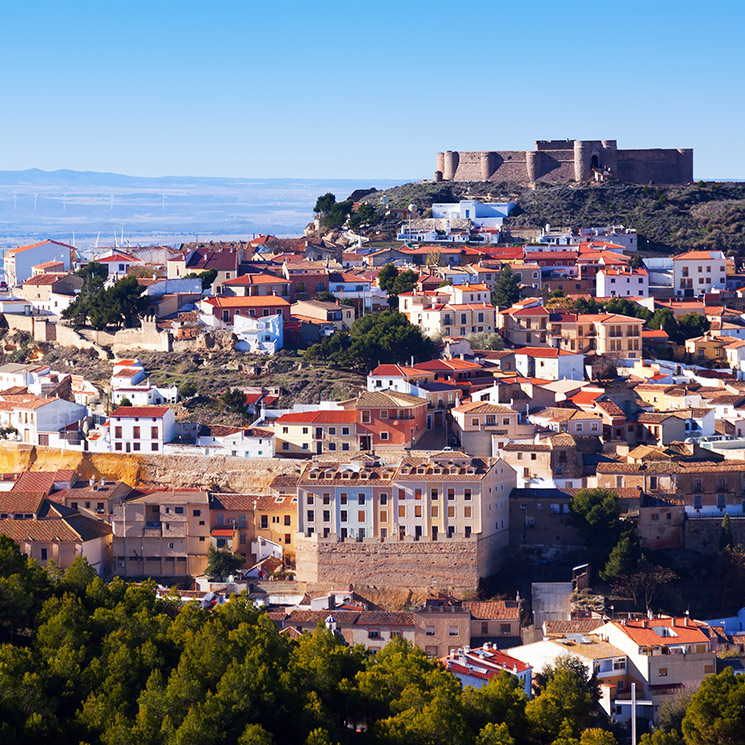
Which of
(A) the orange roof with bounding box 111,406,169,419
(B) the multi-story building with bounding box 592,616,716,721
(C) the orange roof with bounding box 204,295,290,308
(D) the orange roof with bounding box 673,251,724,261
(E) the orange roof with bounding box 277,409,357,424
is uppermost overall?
(D) the orange roof with bounding box 673,251,724,261

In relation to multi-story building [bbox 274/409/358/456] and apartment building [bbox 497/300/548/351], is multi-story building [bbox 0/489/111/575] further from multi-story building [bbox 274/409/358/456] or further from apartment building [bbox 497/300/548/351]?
apartment building [bbox 497/300/548/351]

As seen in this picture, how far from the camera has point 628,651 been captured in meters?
A: 38.7

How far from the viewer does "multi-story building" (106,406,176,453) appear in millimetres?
51344

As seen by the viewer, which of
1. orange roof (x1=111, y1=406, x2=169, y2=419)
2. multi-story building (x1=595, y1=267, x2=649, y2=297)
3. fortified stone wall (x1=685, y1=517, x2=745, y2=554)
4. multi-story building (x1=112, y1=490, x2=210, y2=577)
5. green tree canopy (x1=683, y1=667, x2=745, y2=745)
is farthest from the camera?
multi-story building (x1=595, y1=267, x2=649, y2=297)

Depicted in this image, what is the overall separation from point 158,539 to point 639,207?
41618 mm

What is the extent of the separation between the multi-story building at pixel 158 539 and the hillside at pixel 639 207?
35.2 m

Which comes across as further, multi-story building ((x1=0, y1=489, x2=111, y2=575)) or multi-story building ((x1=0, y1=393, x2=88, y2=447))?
multi-story building ((x1=0, y1=393, x2=88, y2=447))

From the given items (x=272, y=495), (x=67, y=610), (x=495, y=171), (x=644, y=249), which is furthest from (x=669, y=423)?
(x=495, y=171)

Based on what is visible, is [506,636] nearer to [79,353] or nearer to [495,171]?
[79,353]

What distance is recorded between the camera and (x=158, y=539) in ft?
152

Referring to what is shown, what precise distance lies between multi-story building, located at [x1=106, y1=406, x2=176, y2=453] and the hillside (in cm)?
3146

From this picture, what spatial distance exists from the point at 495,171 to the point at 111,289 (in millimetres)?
32324

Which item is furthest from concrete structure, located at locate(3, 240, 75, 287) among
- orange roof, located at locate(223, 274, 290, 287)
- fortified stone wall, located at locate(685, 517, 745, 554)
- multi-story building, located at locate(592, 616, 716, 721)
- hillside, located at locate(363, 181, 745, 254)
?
multi-story building, located at locate(592, 616, 716, 721)

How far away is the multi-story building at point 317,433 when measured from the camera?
49844mm
